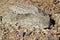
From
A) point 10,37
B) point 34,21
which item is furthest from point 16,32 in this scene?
point 34,21

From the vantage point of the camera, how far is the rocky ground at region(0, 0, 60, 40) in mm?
2584

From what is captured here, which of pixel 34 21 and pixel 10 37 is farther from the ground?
pixel 34 21

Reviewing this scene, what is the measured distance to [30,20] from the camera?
2.73 metres

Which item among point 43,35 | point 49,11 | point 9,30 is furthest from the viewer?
point 49,11

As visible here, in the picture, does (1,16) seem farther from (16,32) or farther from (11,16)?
(16,32)

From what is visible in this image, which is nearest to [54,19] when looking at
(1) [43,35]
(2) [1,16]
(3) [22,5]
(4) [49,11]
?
(4) [49,11]

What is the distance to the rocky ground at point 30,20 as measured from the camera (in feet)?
8.48

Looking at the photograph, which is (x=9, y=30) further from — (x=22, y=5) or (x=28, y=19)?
(x=22, y=5)

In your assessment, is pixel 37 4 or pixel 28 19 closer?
pixel 28 19

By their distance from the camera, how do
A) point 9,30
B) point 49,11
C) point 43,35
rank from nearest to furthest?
point 43,35
point 9,30
point 49,11

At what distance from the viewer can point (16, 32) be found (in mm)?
2656

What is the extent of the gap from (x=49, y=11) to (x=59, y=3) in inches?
8.1

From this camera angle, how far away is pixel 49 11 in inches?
115

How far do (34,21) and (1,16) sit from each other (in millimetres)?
551
